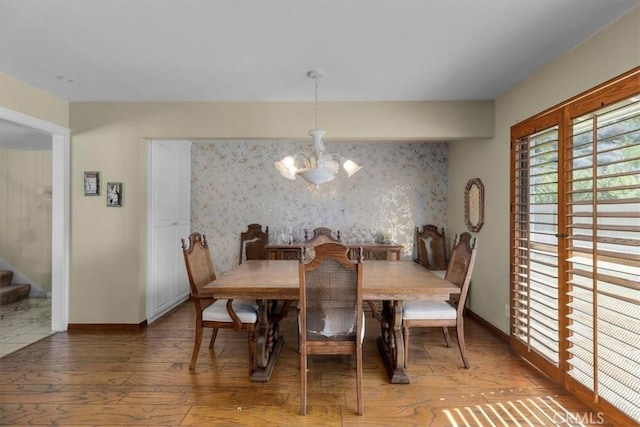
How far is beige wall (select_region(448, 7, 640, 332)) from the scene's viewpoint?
193 centimetres

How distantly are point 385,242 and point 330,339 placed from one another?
2.57 metres

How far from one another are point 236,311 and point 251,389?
562 millimetres

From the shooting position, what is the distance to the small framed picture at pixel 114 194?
3.43 metres

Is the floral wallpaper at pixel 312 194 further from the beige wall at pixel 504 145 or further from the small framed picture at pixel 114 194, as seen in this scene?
the small framed picture at pixel 114 194

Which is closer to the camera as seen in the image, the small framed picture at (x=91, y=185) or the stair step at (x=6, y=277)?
the small framed picture at (x=91, y=185)

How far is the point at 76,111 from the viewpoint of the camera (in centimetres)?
344

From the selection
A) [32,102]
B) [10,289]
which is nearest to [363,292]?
[32,102]

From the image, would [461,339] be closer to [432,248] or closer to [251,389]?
[251,389]

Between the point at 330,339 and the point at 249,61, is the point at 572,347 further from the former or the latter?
the point at 249,61

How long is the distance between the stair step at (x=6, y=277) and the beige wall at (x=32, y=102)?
2942 millimetres

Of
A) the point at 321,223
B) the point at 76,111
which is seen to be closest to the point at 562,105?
the point at 321,223

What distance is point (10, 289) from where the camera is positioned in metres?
4.48

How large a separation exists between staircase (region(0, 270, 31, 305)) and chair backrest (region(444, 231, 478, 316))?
5.65m

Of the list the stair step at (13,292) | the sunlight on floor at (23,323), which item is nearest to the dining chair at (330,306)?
the sunlight on floor at (23,323)
